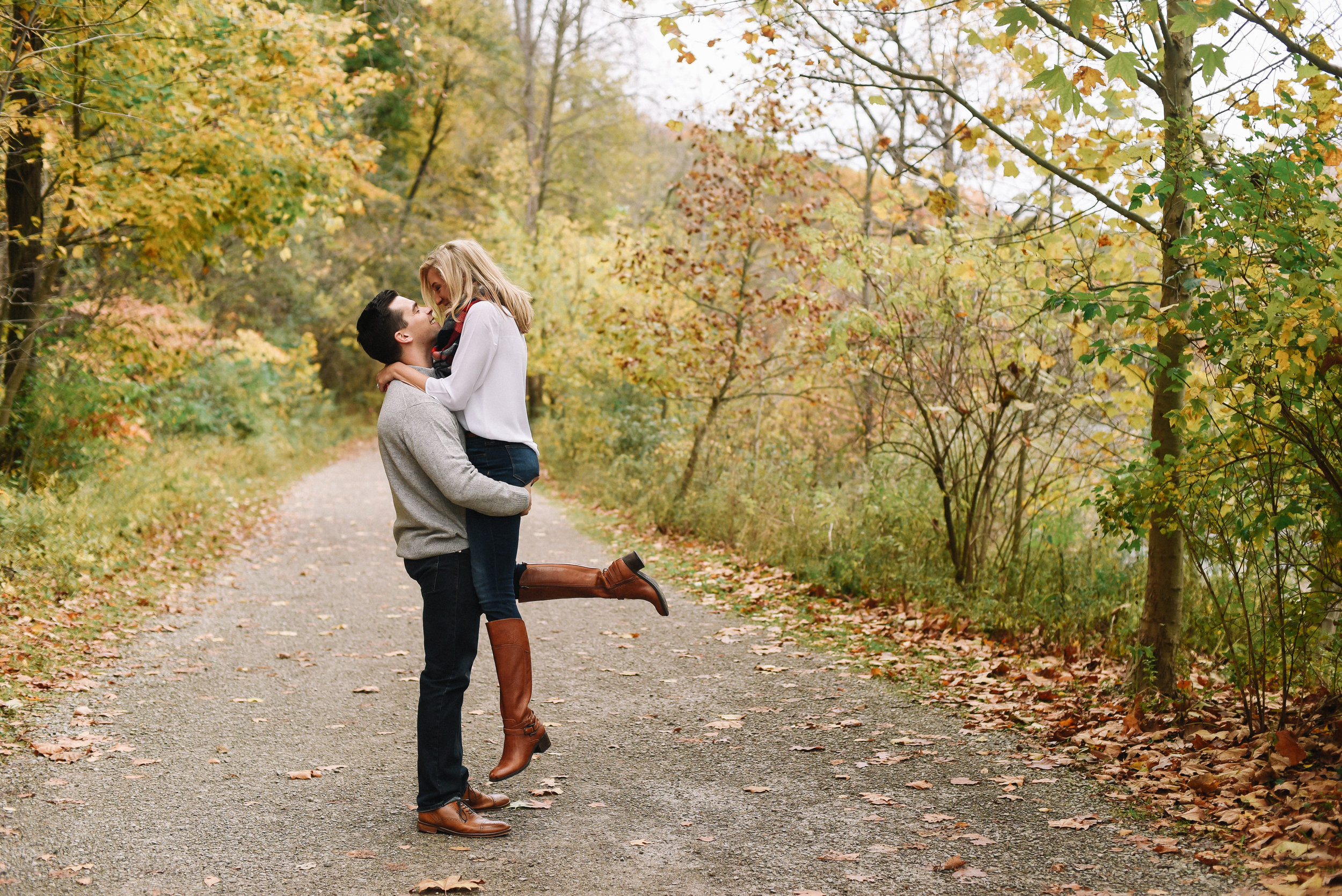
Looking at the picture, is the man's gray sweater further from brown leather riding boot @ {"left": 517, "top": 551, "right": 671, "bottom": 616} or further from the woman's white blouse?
brown leather riding boot @ {"left": 517, "top": 551, "right": 671, "bottom": 616}

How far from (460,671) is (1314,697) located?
3.75m

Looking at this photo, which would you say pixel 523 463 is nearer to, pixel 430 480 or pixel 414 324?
pixel 430 480

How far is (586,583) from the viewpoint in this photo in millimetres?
4156

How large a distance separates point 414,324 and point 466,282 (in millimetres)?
278

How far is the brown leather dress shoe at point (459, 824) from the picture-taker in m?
3.78

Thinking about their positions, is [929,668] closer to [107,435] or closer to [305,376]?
[107,435]

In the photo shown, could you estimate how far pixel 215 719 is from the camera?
538cm

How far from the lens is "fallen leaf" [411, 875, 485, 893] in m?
3.34

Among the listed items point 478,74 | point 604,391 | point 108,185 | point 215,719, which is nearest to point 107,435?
point 108,185

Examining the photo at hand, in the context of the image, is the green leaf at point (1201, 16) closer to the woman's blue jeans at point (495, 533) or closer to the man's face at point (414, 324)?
the woman's blue jeans at point (495, 533)

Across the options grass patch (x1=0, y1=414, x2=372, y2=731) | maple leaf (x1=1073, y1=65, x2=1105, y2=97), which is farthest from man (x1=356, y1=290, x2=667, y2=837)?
maple leaf (x1=1073, y1=65, x2=1105, y2=97)

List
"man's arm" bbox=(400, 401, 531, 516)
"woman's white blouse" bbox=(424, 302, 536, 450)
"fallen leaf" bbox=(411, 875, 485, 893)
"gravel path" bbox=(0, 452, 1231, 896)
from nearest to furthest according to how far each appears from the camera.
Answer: "fallen leaf" bbox=(411, 875, 485, 893), "gravel path" bbox=(0, 452, 1231, 896), "man's arm" bbox=(400, 401, 531, 516), "woman's white blouse" bbox=(424, 302, 536, 450)

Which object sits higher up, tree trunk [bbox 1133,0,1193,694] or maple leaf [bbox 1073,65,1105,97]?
maple leaf [bbox 1073,65,1105,97]

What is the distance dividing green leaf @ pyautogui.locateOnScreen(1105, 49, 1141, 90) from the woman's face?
287cm
